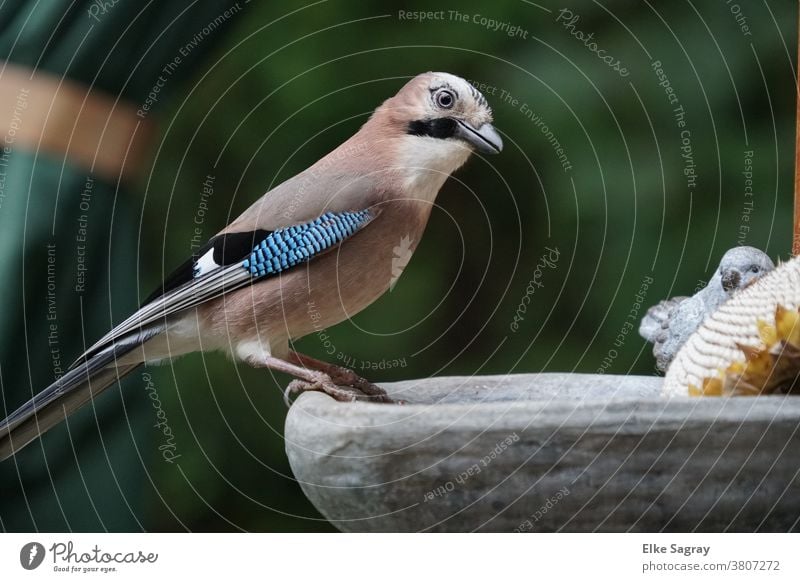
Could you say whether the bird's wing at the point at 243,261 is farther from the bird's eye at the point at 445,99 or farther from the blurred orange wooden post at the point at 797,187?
the blurred orange wooden post at the point at 797,187

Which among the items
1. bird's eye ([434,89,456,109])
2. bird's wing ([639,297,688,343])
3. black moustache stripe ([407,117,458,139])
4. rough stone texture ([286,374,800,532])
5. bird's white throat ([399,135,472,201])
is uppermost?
bird's eye ([434,89,456,109])

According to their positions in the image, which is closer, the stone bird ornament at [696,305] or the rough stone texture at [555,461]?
the rough stone texture at [555,461]

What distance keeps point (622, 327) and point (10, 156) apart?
2.25ft

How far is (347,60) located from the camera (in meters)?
1.26

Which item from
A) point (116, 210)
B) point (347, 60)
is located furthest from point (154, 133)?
point (347, 60)

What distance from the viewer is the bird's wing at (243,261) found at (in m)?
1.11

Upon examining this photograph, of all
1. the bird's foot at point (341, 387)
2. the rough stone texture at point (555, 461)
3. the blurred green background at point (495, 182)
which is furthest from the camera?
the blurred green background at point (495, 182)

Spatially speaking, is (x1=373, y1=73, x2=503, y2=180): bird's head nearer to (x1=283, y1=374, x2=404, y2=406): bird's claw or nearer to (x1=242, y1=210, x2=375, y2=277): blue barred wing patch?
(x1=242, y1=210, x2=375, y2=277): blue barred wing patch

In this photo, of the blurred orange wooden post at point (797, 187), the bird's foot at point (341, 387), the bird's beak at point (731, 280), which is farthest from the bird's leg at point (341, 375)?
the blurred orange wooden post at point (797, 187)

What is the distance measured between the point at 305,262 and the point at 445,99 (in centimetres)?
21

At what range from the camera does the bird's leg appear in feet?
3.73

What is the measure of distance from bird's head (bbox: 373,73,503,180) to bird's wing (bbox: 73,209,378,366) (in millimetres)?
82

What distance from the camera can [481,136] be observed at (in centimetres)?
110

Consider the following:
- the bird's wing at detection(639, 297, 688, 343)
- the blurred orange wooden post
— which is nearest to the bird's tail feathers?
the bird's wing at detection(639, 297, 688, 343)
